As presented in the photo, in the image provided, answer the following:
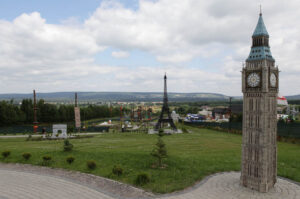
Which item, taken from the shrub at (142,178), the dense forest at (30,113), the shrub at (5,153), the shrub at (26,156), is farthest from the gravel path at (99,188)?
the dense forest at (30,113)

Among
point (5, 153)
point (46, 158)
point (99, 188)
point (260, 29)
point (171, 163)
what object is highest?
point (260, 29)

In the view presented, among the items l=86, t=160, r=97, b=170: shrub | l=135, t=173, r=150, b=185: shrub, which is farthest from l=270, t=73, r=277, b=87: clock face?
l=86, t=160, r=97, b=170: shrub

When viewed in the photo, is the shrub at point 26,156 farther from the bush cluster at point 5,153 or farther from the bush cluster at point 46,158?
the bush cluster at point 46,158

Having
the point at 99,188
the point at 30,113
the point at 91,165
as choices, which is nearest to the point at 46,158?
the point at 91,165

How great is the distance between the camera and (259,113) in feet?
62.4

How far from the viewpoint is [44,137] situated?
4938 cm

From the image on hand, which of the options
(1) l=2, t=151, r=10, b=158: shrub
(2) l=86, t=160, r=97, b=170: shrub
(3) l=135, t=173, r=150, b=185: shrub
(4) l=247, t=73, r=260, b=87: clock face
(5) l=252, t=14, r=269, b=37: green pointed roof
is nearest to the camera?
(4) l=247, t=73, r=260, b=87: clock face

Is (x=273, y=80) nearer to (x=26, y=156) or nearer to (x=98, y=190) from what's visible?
(x=98, y=190)

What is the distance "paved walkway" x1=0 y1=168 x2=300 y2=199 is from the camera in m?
18.9

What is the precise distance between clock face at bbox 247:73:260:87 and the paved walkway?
9.67 meters

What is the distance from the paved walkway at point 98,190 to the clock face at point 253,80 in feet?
31.7

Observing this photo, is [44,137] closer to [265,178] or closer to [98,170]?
[98,170]

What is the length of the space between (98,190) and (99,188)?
45cm

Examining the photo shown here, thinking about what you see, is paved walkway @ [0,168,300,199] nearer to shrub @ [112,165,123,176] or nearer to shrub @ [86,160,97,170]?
shrub @ [112,165,123,176]
